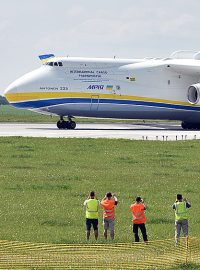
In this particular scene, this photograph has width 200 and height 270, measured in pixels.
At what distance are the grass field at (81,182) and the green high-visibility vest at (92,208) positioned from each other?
0.83 m

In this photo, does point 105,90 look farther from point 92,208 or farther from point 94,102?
point 92,208

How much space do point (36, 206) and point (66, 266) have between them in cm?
1184

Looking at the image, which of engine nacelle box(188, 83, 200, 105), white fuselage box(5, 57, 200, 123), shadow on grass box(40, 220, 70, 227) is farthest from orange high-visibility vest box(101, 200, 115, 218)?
engine nacelle box(188, 83, 200, 105)

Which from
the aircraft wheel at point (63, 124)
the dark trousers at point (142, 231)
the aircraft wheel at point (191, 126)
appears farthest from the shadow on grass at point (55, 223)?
the aircraft wheel at point (191, 126)

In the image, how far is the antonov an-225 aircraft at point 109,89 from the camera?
82.6 meters

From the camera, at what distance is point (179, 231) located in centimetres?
2781

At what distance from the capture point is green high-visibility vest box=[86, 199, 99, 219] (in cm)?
2828

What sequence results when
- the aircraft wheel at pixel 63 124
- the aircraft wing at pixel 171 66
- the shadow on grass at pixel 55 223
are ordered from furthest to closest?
the aircraft wheel at pixel 63 124 < the aircraft wing at pixel 171 66 < the shadow on grass at pixel 55 223

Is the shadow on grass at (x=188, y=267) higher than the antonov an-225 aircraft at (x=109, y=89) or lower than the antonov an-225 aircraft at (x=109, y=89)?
lower

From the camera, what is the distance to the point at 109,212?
93.2 ft

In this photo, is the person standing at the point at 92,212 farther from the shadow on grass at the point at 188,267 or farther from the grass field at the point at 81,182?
the shadow on grass at the point at 188,267

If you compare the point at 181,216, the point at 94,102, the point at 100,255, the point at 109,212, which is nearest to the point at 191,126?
the point at 94,102

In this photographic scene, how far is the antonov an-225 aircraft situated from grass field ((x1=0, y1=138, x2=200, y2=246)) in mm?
14193

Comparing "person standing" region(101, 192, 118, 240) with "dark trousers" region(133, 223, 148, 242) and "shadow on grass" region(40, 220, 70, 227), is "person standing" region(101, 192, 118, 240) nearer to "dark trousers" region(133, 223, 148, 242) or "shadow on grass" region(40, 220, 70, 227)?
"dark trousers" region(133, 223, 148, 242)
